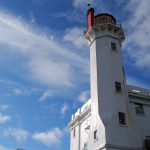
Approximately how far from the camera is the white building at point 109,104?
34.7 metres

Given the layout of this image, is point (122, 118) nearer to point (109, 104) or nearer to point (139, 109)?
point (109, 104)

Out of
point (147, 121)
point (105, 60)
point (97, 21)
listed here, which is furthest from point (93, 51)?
point (147, 121)

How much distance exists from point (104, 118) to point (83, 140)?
363 inches

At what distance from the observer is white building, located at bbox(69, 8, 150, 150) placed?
34719 mm

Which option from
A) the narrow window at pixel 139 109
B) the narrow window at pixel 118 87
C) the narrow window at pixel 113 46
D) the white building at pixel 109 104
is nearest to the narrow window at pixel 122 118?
the white building at pixel 109 104

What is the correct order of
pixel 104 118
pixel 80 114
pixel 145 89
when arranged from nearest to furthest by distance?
pixel 104 118 → pixel 145 89 → pixel 80 114

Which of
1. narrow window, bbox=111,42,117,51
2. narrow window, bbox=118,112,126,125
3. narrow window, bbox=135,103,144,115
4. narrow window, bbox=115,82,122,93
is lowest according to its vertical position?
narrow window, bbox=118,112,126,125

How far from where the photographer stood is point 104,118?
35.5m

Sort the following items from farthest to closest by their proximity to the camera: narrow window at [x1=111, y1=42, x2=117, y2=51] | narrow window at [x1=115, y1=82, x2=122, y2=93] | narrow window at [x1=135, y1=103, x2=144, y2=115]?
narrow window at [x1=111, y1=42, x2=117, y2=51] < narrow window at [x1=135, y1=103, x2=144, y2=115] < narrow window at [x1=115, y1=82, x2=122, y2=93]

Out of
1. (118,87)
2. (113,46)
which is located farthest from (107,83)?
(113,46)

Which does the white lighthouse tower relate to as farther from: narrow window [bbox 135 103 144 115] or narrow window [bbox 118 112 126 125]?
narrow window [bbox 135 103 144 115]

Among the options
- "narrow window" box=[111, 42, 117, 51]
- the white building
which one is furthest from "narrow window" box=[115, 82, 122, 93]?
"narrow window" box=[111, 42, 117, 51]

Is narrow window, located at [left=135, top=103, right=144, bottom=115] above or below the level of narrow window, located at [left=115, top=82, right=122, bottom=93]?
below

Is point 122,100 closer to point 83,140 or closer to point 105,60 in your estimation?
point 105,60
